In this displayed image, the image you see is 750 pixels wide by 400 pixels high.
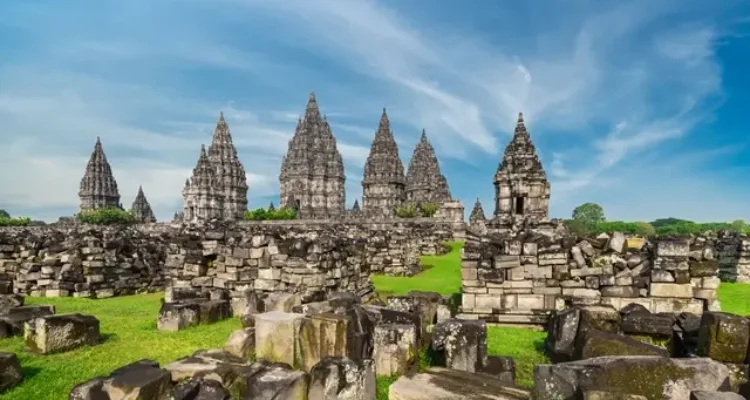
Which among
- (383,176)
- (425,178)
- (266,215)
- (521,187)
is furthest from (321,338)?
(425,178)

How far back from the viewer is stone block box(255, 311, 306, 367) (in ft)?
17.0

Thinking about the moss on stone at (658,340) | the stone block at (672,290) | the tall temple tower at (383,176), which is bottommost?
the moss on stone at (658,340)

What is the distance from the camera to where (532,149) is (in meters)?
20.2

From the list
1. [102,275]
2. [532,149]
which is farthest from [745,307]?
[102,275]

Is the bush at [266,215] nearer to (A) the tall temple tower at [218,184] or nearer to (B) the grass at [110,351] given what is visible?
(A) the tall temple tower at [218,184]

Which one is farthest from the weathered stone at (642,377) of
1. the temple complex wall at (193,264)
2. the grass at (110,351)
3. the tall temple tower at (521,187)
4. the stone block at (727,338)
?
the tall temple tower at (521,187)

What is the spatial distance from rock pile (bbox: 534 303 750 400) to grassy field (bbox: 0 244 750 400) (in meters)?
0.71

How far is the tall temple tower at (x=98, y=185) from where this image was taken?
63656 millimetres

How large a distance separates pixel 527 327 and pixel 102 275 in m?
11.5

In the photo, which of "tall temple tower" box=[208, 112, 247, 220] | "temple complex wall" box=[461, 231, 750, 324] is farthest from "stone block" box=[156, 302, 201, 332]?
"tall temple tower" box=[208, 112, 247, 220]

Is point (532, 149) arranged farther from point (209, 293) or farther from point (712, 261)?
point (209, 293)

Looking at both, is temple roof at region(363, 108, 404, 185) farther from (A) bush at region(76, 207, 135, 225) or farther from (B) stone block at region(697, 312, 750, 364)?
(B) stone block at region(697, 312, 750, 364)

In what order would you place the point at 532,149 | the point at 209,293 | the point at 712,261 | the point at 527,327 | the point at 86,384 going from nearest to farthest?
the point at 86,384 < the point at 712,261 < the point at 527,327 < the point at 209,293 < the point at 532,149

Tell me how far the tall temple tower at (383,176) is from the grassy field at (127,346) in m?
41.0
